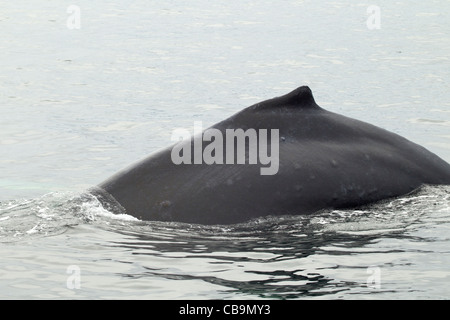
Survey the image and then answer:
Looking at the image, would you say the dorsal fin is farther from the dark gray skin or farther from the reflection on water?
the reflection on water

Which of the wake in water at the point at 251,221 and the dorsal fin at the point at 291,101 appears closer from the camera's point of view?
the wake in water at the point at 251,221

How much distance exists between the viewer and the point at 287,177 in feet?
29.6

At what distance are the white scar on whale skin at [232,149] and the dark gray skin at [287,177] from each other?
0.05 m

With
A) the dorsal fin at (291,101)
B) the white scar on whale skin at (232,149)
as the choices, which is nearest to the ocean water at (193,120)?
the white scar on whale skin at (232,149)

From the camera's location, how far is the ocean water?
8.02 metres

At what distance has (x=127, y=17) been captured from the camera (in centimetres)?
3666

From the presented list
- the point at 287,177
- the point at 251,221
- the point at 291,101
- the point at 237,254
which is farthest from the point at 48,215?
the point at 291,101

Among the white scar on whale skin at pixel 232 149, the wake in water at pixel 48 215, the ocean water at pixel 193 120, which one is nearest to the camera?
the ocean water at pixel 193 120

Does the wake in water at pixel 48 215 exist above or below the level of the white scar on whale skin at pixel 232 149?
below

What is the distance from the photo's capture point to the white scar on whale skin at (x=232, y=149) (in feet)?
29.9

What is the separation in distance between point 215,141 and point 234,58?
18764 millimetres

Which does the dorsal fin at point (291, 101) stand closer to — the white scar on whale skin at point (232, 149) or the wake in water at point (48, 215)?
the white scar on whale skin at point (232, 149)

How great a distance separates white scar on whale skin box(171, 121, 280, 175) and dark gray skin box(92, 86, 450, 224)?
5 centimetres
